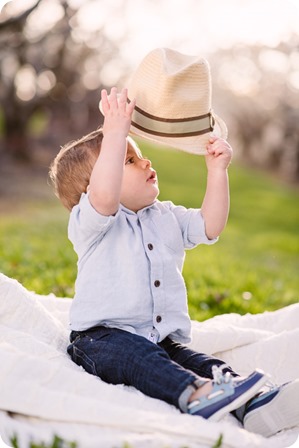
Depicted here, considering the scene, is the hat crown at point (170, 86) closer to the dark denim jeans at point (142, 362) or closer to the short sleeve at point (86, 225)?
the short sleeve at point (86, 225)

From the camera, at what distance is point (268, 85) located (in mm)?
25031

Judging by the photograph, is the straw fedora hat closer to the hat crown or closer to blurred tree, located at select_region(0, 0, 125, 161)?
the hat crown

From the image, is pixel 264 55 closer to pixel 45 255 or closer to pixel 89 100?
pixel 89 100

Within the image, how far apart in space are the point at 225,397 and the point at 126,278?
618 mm

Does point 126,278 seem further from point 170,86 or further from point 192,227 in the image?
point 170,86

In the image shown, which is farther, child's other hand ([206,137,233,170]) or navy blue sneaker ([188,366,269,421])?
child's other hand ([206,137,233,170])

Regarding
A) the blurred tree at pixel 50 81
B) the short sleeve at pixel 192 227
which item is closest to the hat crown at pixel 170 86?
the short sleeve at pixel 192 227

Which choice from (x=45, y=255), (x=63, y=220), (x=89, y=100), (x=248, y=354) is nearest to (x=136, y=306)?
(x=248, y=354)

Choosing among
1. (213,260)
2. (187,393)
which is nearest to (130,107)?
(187,393)

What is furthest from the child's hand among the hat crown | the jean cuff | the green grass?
the green grass

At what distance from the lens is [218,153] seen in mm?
2727

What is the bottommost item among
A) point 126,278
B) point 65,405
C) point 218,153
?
point 65,405

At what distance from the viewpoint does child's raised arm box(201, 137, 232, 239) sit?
2719 millimetres

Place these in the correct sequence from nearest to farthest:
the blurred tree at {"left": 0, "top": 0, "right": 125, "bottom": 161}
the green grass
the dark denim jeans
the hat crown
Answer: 1. the dark denim jeans
2. the hat crown
3. the green grass
4. the blurred tree at {"left": 0, "top": 0, "right": 125, "bottom": 161}
